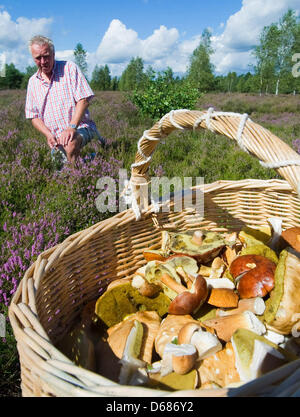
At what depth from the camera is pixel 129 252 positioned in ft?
7.09

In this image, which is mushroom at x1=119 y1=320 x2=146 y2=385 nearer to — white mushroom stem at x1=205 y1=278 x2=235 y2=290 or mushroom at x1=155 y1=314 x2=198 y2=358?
mushroom at x1=155 y1=314 x2=198 y2=358

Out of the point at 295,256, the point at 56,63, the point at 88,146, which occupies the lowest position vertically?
the point at 295,256

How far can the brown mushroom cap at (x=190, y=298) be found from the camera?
155 centimetres

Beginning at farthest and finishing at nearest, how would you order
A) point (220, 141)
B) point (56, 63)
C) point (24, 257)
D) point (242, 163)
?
1. point (220, 141)
2. point (242, 163)
3. point (56, 63)
4. point (24, 257)

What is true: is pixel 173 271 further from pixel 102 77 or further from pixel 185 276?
pixel 102 77

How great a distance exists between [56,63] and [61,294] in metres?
3.67

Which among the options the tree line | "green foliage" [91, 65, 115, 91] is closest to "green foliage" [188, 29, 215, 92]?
the tree line

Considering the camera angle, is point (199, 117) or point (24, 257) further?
point (24, 257)

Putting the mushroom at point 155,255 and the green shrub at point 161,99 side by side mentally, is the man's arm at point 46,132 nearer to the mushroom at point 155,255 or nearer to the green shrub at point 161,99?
the mushroom at point 155,255

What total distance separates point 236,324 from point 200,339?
0.24m

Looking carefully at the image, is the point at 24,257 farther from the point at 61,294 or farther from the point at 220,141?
the point at 220,141

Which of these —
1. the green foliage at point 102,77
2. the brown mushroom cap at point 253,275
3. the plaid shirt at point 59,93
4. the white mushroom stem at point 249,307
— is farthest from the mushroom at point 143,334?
the green foliage at point 102,77

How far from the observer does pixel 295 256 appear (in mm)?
1606
